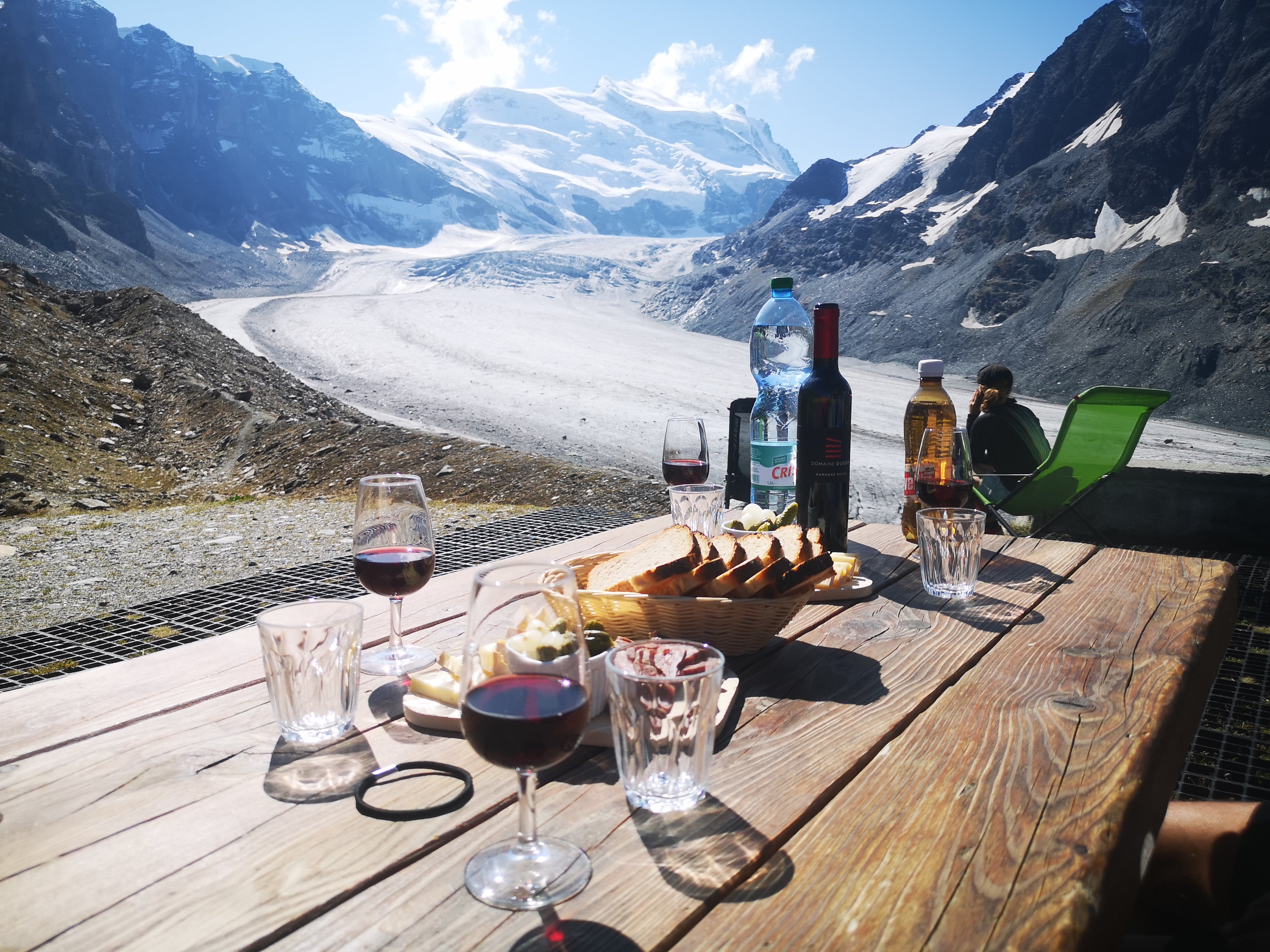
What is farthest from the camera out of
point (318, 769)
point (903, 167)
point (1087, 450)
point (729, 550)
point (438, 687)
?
point (903, 167)

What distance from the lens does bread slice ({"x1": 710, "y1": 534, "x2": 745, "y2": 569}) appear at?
5.16 feet

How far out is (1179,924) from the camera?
167 cm

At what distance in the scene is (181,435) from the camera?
32.3ft

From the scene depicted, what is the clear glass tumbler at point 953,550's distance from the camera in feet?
6.37

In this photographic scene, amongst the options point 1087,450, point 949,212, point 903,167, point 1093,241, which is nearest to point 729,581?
point 1087,450

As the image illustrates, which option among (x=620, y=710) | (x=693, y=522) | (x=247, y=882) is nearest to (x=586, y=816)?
(x=620, y=710)

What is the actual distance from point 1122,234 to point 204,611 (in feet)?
114

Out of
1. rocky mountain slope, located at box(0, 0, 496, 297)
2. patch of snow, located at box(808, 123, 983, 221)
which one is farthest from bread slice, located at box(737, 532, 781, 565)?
rocky mountain slope, located at box(0, 0, 496, 297)

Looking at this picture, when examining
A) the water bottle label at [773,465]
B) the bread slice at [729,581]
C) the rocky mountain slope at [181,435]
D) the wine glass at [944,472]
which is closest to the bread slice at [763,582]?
the bread slice at [729,581]

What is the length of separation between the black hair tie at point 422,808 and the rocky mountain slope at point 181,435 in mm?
5407

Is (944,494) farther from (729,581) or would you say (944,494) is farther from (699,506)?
(729,581)

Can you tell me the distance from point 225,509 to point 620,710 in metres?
7.00

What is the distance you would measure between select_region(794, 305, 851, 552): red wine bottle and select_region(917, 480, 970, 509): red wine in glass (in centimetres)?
23

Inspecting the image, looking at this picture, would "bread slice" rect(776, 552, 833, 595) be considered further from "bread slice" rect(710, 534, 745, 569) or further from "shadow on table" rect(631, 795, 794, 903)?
"shadow on table" rect(631, 795, 794, 903)
